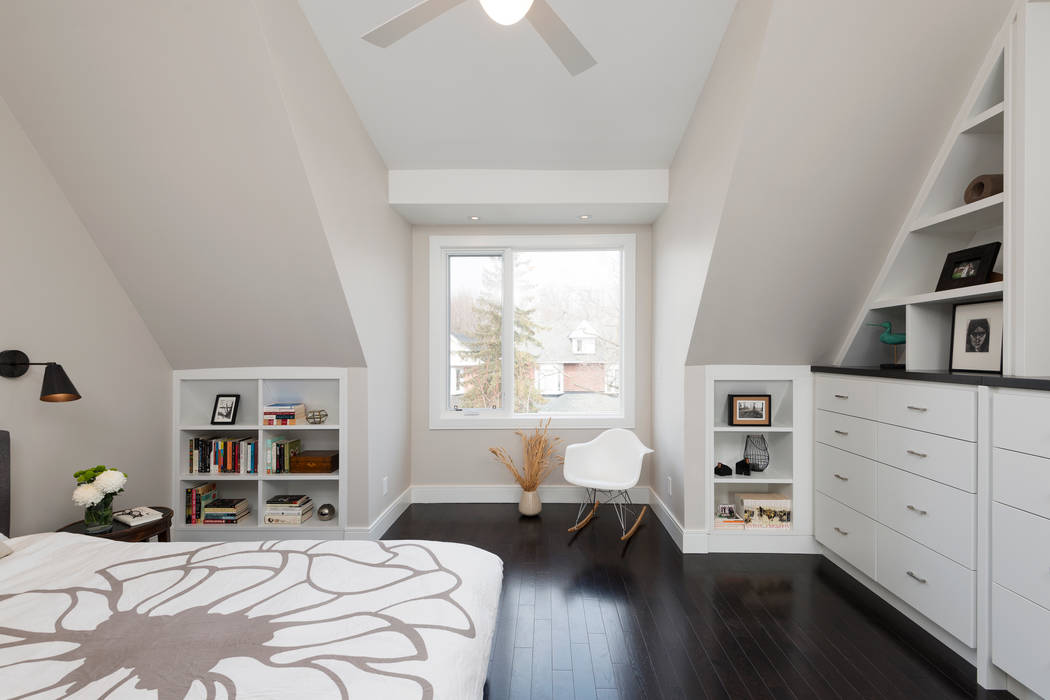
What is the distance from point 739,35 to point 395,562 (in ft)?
8.36

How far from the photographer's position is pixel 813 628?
2.34m

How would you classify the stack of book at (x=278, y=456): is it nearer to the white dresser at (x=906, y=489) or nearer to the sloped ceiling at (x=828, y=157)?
the sloped ceiling at (x=828, y=157)

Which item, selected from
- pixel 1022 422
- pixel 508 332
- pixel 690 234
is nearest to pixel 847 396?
pixel 1022 422

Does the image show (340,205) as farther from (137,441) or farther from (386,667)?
(386,667)

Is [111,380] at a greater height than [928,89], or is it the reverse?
[928,89]

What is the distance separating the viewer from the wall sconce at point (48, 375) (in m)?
2.19

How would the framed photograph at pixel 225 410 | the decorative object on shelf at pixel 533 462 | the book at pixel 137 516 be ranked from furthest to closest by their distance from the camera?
the decorative object on shelf at pixel 533 462 < the framed photograph at pixel 225 410 < the book at pixel 137 516

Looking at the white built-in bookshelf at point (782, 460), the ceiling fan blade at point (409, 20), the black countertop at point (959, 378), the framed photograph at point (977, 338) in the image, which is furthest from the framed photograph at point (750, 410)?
the ceiling fan blade at point (409, 20)

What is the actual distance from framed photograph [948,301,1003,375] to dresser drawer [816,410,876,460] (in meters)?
0.49

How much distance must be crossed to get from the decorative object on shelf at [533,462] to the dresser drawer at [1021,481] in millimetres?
2678

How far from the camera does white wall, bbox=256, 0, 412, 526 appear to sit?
88.8 inches

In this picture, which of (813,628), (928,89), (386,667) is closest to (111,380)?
(386,667)

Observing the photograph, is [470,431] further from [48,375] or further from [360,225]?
[48,375]

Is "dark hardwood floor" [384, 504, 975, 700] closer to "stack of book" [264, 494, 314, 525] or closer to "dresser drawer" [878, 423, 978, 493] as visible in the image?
"dresser drawer" [878, 423, 978, 493]
